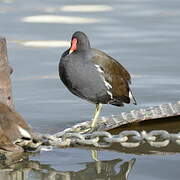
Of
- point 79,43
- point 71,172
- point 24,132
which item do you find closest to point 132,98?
point 79,43

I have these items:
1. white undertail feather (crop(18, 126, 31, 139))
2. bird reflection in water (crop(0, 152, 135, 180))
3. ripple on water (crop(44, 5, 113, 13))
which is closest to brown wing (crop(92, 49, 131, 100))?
bird reflection in water (crop(0, 152, 135, 180))

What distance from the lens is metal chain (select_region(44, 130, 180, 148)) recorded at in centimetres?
607

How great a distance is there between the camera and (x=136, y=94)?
28.3 feet

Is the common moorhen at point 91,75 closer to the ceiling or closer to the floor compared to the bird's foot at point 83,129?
closer to the ceiling

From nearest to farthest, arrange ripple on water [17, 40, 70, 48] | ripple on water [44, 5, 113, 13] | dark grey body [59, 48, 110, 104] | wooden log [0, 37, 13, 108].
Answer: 1. wooden log [0, 37, 13, 108]
2. dark grey body [59, 48, 110, 104]
3. ripple on water [17, 40, 70, 48]
4. ripple on water [44, 5, 113, 13]

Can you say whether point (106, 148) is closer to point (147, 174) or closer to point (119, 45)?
point (147, 174)

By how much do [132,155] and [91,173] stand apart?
0.46m

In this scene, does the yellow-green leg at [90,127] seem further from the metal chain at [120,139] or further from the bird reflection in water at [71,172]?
the bird reflection in water at [71,172]

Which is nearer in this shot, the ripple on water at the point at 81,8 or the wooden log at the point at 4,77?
the wooden log at the point at 4,77

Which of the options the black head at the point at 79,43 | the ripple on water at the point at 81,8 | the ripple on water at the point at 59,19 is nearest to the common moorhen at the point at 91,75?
the black head at the point at 79,43

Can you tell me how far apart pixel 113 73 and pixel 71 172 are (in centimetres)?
169

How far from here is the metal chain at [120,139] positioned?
607 cm

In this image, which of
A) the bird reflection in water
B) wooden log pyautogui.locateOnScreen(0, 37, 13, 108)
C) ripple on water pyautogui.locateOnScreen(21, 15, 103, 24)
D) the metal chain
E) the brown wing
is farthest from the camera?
ripple on water pyautogui.locateOnScreen(21, 15, 103, 24)

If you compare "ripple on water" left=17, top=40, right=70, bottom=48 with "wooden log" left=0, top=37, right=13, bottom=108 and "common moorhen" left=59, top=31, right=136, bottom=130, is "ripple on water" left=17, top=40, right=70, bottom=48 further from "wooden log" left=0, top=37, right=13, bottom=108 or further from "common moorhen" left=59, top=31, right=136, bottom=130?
"wooden log" left=0, top=37, right=13, bottom=108
